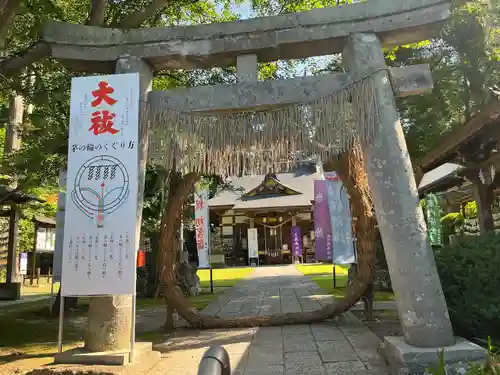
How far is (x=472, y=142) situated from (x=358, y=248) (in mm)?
2957

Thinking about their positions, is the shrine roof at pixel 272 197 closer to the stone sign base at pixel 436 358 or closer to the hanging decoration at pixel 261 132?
the hanging decoration at pixel 261 132

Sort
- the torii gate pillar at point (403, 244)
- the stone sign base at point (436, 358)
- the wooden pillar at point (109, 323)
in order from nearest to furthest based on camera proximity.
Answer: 1. the stone sign base at point (436, 358)
2. the torii gate pillar at point (403, 244)
3. the wooden pillar at point (109, 323)

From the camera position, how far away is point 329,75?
4.82m

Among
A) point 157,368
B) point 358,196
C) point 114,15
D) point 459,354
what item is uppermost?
point 114,15

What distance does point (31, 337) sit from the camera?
666 centimetres

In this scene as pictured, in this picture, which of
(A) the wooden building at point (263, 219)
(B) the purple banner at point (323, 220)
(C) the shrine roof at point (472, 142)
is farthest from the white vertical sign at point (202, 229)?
(A) the wooden building at point (263, 219)

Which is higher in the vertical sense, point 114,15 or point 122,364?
point 114,15

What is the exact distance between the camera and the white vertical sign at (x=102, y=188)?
4336 millimetres

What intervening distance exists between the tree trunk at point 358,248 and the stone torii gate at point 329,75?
214cm

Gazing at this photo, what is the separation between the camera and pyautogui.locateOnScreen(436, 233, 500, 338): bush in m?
4.36

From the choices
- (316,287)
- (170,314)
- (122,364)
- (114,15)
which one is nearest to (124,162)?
(122,364)

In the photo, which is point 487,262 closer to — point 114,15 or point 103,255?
point 103,255

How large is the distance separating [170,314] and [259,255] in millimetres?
20406

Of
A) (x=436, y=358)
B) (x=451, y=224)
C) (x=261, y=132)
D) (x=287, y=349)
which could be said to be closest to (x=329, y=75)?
(x=261, y=132)
